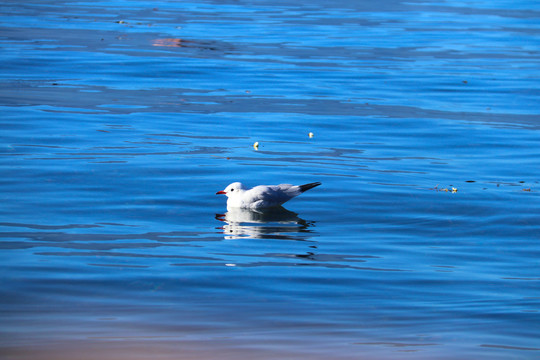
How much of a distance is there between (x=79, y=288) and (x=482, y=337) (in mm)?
4070

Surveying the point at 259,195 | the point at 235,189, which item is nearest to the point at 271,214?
the point at 259,195

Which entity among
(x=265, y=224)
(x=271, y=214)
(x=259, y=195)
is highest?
(x=259, y=195)

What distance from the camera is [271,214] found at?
38.2 ft

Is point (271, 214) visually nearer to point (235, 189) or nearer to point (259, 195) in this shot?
point (259, 195)

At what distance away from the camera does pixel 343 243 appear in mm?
10180

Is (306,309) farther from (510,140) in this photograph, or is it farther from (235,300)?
(510,140)

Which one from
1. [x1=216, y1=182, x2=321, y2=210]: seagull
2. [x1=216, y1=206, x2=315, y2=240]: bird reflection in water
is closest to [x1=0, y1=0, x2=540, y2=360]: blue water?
[x1=216, y1=206, x2=315, y2=240]: bird reflection in water

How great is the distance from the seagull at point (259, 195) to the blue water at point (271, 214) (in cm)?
21

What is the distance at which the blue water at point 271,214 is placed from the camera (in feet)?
24.9

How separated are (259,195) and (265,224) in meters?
0.43

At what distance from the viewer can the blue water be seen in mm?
7602

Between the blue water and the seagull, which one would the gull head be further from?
the blue water

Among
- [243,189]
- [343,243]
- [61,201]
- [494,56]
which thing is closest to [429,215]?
[343,243]

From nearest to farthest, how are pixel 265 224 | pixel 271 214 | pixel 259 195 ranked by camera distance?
pixel 265 224, pixel 259 195, pixel 271 214
